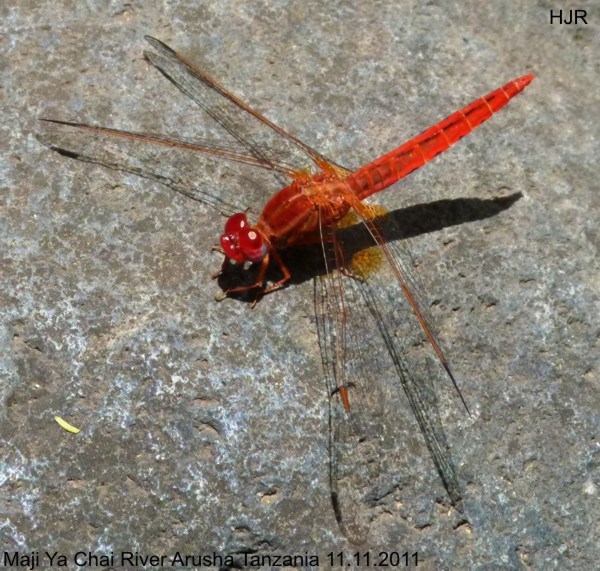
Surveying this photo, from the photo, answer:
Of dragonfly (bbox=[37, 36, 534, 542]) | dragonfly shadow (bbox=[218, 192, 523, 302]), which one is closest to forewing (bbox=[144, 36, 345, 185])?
dragonfly (bbox=[37, 36, 534, 542])

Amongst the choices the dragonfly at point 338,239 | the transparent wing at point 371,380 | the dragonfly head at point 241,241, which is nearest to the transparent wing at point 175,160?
the dragonfly at point 338,239

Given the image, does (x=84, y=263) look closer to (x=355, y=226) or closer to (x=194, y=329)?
(x=194, y=329)

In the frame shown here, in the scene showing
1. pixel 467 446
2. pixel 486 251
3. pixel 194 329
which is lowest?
pixel 467 446

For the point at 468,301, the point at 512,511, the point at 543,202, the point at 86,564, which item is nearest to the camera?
the point at 86,564

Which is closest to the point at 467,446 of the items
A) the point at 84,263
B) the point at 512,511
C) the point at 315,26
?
the point at 512,511

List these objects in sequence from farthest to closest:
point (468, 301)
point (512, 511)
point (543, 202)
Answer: point (543, 202), point (468, 301), point (512, 511)

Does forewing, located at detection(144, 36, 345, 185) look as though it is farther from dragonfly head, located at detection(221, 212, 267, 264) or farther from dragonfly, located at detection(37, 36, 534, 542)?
dragonfly head, located at detection(221, 212, 267, 264)

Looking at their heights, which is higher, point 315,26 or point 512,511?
point 315,26
